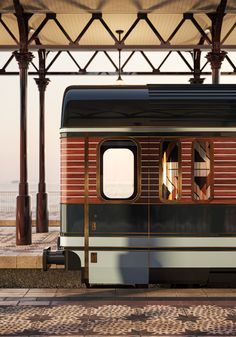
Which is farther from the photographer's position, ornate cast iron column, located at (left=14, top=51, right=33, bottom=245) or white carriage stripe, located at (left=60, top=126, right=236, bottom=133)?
ornate cast iron column, located at (left=14, top=51, right=33, bottom=245)

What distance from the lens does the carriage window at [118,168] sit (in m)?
9.17

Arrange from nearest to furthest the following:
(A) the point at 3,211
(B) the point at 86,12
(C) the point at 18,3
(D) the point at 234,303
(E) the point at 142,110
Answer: (D) the point at 234,303
(E) the point at 142,110
(C) the point at 18,3
(B) the point at 86,12
(A) the point at 3,211

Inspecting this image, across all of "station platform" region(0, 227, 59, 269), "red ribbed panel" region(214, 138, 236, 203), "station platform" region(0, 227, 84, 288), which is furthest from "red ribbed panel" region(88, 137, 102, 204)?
"station platform" region(0, 227, 59, 269)

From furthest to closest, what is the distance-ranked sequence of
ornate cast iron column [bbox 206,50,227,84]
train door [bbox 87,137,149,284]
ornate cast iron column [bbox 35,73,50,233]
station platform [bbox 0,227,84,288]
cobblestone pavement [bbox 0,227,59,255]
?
ornate cast iron column [bbox 35,73,50,233] → ornate cast iron column [bbox 206,50,227,84] → cobblestone pavement [bbox 0,227,59,255] → station platform [bbox 0,227,84,288] → train door [bbox 87,137,149,284]

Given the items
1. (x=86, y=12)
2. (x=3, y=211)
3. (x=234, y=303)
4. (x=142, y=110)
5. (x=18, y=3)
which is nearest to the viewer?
(x=234, y=303)

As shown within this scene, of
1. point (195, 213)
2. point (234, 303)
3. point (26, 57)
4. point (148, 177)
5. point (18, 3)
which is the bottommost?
point (234, 303)

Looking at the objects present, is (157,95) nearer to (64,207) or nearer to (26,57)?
(64,207)

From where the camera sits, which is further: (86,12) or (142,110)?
(86,12)

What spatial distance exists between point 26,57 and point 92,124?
5751 millimetres

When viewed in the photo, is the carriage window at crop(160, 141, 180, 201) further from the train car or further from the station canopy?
the station canopy

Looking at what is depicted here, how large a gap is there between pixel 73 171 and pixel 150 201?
4.32 feet

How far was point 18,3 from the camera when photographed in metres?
13.7

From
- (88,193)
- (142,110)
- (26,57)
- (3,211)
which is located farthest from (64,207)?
(3,211)

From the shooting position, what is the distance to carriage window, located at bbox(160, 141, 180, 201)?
916cm
